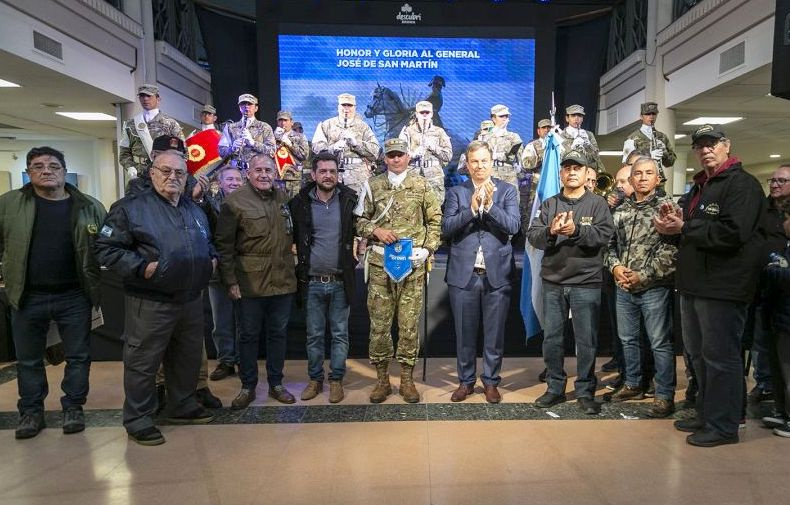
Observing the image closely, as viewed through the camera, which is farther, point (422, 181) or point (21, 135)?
point (21, 135)

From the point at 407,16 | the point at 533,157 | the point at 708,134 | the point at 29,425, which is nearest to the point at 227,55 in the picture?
the point at 407,16

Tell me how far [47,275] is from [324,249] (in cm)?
173

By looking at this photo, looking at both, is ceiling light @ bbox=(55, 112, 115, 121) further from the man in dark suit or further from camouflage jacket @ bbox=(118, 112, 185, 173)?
the man in dark suit

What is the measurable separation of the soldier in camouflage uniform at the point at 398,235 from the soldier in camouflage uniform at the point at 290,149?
4205 mm

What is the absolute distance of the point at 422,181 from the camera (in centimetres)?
375

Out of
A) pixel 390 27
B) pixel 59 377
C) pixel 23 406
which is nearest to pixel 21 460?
pixel 23 406

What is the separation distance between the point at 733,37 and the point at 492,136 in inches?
132

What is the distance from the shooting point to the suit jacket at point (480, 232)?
3.68 m

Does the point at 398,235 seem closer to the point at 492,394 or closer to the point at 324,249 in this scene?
the point at 324,249

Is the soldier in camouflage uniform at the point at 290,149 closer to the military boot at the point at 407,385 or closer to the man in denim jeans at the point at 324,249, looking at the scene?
the man in denim jeans at the point at 324,249

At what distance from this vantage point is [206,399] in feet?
12.2

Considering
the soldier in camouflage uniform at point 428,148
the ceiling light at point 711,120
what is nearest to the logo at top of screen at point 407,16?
the soldier in camouflage uniform at point 428,148

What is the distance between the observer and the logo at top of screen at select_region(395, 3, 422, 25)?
9.45m

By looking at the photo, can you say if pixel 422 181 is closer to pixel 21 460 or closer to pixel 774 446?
pixel 774 446
